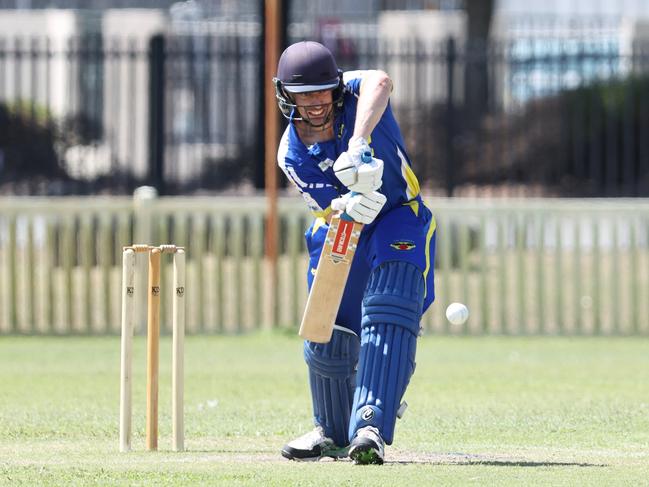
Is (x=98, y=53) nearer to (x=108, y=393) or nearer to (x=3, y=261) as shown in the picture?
(x=3, y=261)

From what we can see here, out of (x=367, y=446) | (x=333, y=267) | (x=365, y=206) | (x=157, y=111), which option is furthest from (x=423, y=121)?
(x=367, y=446)

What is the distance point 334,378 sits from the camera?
7.20 metres

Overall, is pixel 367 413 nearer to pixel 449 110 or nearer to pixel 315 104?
pixel 315 104

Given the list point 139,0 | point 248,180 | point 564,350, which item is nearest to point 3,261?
point 248,180

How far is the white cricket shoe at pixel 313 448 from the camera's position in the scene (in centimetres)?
714

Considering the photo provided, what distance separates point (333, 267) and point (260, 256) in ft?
24.5

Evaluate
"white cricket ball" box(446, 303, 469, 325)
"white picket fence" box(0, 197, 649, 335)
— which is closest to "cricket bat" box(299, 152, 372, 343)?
"white cricket ball" box(446, 303, 469, 325)

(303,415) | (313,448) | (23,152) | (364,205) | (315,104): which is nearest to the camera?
(364,205)

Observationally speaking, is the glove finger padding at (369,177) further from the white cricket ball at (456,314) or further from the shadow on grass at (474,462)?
the shadow on grass at (474,462)

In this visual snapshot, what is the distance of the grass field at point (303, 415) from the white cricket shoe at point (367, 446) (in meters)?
0.06

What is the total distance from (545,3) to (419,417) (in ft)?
112

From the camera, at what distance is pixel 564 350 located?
1364cm

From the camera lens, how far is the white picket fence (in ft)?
46.5

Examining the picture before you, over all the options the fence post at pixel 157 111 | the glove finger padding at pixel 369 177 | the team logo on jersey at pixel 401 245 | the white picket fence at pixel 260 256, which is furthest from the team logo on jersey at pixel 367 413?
the fence post at pixel 157 111
